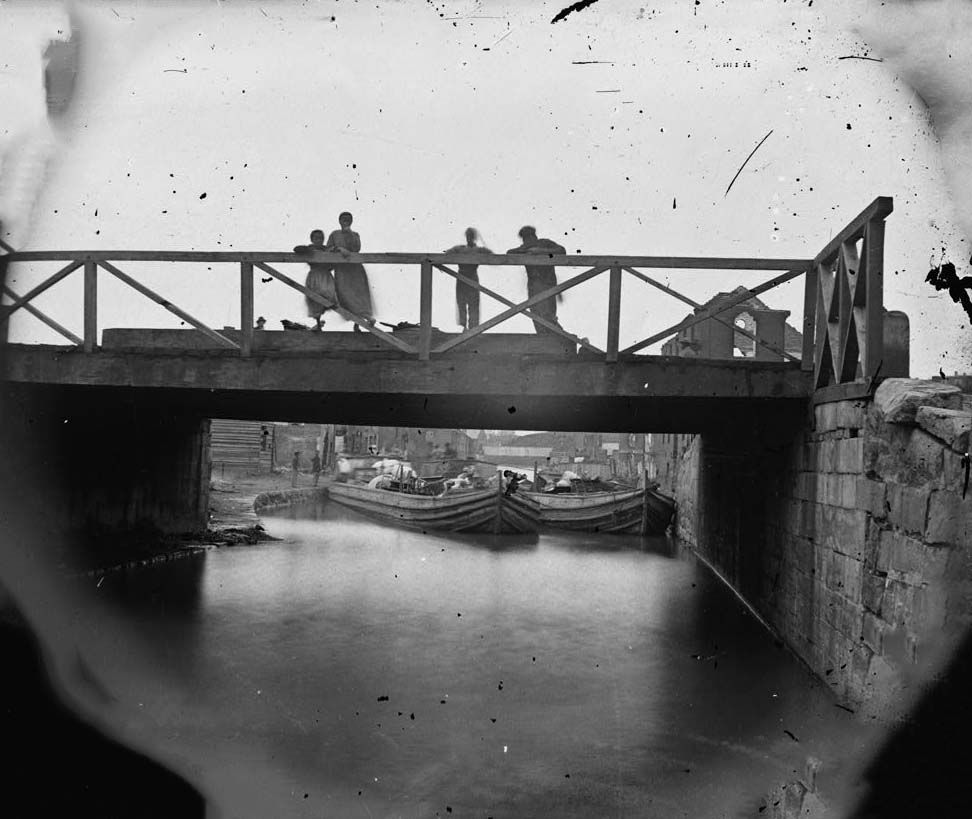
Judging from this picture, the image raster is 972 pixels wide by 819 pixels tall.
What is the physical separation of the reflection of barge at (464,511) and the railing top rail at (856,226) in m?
17.6

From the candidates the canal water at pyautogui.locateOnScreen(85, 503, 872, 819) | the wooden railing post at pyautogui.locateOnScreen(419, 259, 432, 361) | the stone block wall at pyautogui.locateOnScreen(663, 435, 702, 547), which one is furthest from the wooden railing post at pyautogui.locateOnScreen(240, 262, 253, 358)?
the stone block wall at pyautogui.locateOnScreen(663, 435, 702, 547)

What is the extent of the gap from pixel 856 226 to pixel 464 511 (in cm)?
1924

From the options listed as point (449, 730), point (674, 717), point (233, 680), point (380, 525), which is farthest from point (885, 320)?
point (380, 525)

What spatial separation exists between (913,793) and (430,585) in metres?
11.5

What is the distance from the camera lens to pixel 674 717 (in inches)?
287

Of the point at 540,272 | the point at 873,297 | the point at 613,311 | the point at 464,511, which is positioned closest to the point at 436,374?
the point at 613,311

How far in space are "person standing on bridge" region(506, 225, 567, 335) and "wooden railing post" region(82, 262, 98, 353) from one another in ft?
14.3

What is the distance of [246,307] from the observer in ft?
26.7

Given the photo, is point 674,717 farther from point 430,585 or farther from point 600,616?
point 430,585

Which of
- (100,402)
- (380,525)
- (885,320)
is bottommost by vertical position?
(380,525)

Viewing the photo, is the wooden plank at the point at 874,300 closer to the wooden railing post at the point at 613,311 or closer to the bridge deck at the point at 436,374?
the bridge deck at the point at 436,374

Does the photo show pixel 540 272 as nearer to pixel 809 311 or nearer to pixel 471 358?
pixel 471 358

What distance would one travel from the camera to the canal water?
553 cm

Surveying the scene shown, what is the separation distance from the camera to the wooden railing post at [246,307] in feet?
26.6
